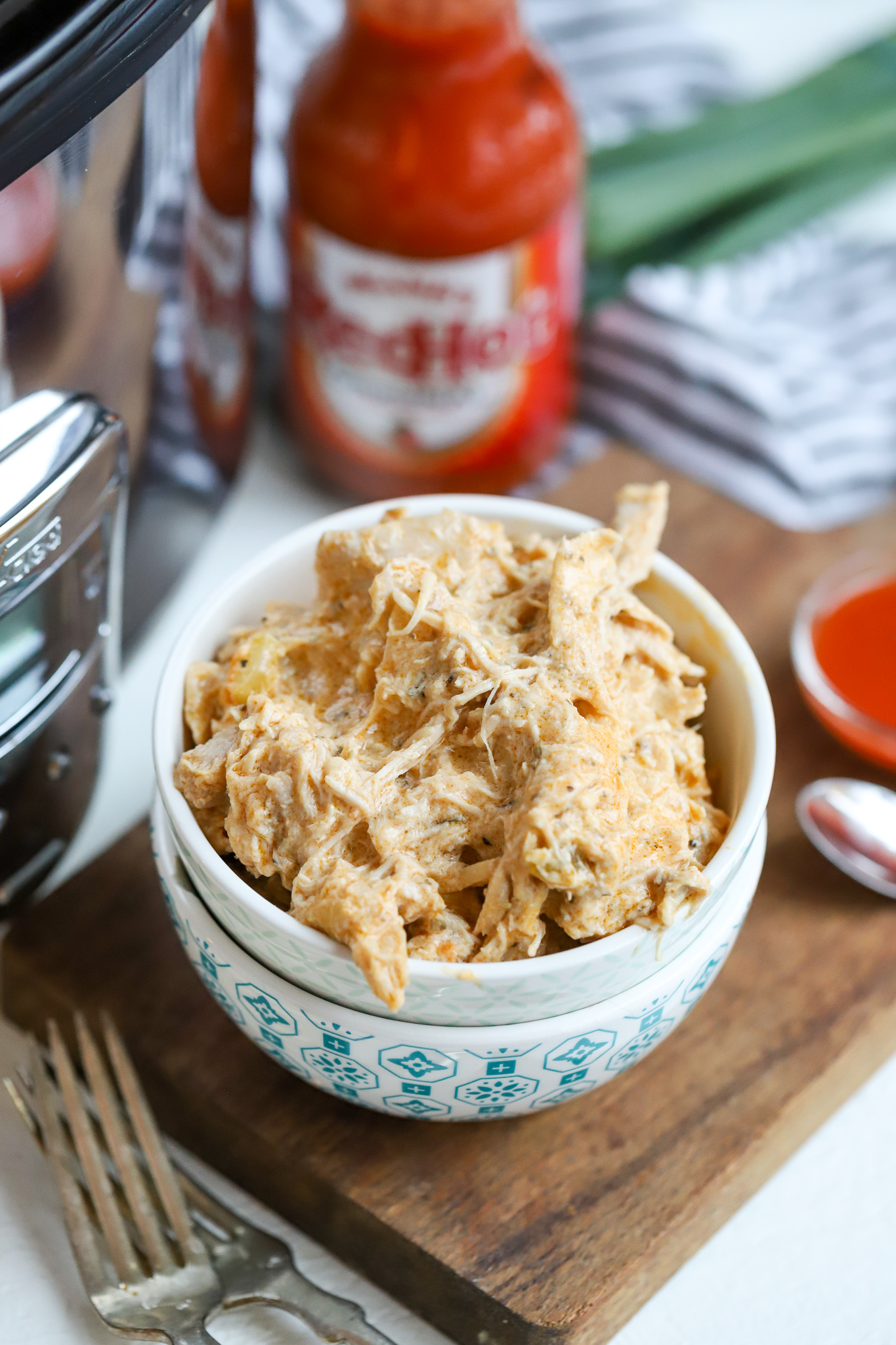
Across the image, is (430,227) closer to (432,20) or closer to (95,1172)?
(432,20)

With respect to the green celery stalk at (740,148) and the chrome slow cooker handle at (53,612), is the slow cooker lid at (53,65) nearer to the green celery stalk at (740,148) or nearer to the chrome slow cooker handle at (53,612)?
the chrome slow cooker handle at (53,612)

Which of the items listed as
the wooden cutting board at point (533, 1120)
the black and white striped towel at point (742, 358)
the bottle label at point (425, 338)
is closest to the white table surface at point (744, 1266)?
the wooden cutting board at point (533, 1120)

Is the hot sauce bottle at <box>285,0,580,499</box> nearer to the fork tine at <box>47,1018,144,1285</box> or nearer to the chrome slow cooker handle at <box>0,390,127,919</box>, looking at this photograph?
the chrome slow cooker handle at <box>0,390,127,919</box>

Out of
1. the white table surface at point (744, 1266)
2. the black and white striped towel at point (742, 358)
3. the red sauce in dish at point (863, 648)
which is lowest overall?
the white table surface at point (744, 1266)

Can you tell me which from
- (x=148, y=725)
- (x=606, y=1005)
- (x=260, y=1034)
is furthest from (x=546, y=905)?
(x=148, y=725)

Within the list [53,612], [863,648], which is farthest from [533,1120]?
[863,648]

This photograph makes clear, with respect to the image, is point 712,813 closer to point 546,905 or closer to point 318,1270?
point 546,905
